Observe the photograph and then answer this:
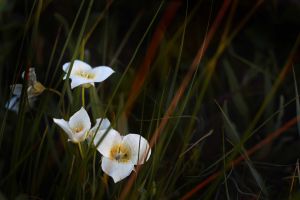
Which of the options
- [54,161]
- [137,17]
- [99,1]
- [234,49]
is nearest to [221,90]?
[234,49]

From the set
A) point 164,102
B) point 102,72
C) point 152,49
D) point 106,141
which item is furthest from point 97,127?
point 152,49

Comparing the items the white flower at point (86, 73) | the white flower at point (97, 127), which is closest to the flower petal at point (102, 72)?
the white flower at point (86, 73)

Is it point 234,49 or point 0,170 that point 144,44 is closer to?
point 234,49

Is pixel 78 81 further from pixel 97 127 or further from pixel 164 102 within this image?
pixel 164 102

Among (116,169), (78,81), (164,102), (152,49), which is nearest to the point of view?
(116,169)

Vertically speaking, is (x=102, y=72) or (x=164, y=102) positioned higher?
(x=102, y=72)

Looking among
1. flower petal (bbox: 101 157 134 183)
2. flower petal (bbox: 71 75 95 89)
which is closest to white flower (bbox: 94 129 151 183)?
flower petal (bbox: 101 157 134 183)
